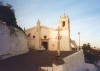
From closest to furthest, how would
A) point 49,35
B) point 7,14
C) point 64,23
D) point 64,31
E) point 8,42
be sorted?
point 8,42, point 7,14, point 64,31, point 49,35, point 64,23

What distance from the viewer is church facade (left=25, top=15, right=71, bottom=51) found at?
45219mm

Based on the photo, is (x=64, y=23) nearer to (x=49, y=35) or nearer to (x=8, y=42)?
(x=49, y=35)

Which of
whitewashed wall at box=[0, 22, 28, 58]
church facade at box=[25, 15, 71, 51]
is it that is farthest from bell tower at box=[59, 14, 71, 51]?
whitewashed wall at box=[0, 22, 28, 58]

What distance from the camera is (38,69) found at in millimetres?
14688

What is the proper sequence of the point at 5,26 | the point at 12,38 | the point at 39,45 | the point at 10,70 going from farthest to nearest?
1. the point at 39,45
2. the point at 12,38
3. the point at 5,26
4. the point at 10,70

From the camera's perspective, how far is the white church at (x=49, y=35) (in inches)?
1779

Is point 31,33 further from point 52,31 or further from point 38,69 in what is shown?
point 38,69

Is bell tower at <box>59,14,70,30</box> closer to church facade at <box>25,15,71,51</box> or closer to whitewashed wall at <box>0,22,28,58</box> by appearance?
church facade at <box>25,15,71,51</box>

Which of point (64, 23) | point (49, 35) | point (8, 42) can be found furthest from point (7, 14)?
point (64, 23)

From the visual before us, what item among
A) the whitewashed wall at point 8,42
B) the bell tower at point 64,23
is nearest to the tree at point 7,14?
the whitewashed wall at point 8,42

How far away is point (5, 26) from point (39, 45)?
25.6 metres

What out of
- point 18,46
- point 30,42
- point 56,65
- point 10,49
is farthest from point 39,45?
point 56,65

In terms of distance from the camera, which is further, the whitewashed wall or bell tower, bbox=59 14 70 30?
bell tower, bbox=59 14 70 30

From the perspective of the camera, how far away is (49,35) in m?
46.0
